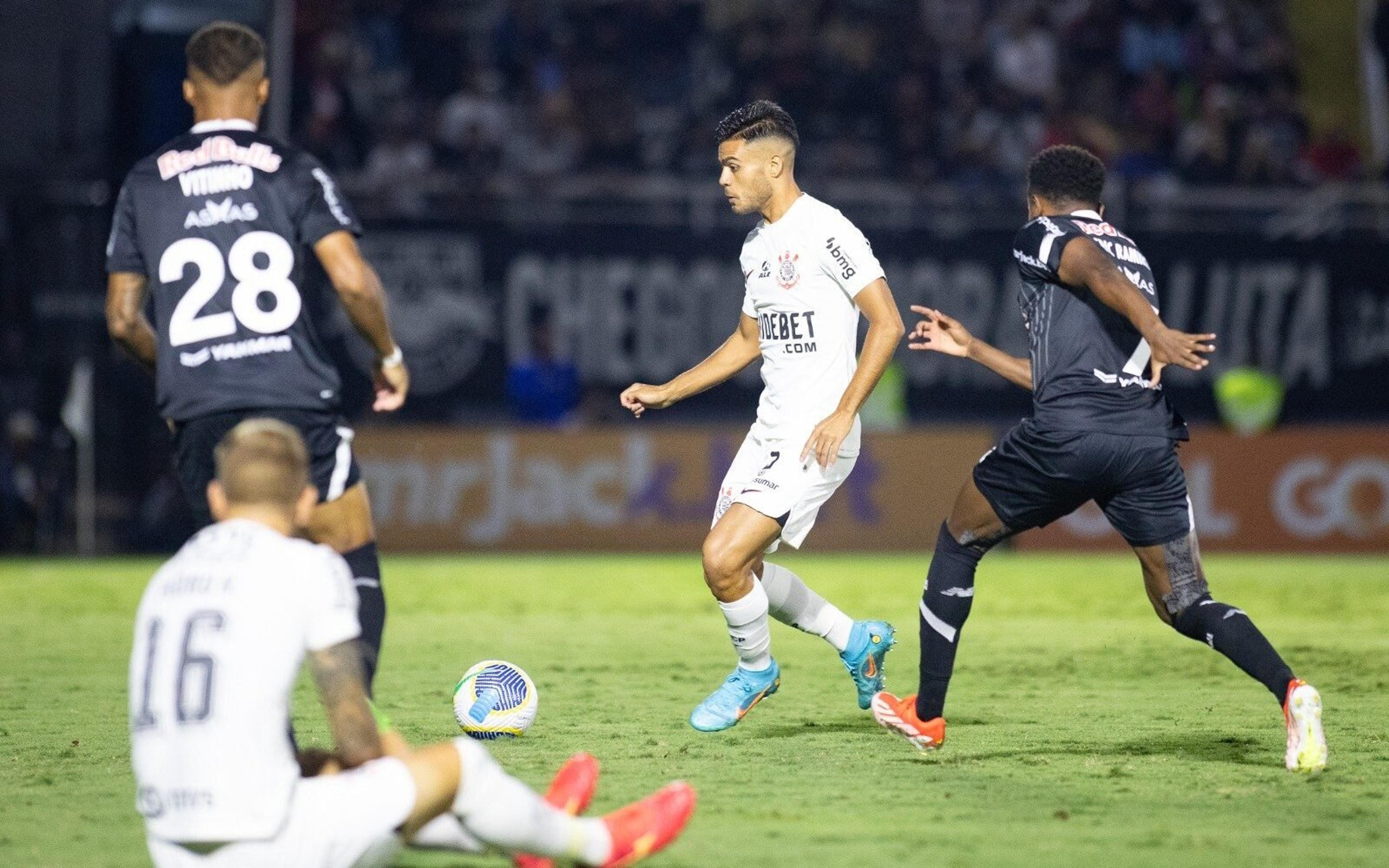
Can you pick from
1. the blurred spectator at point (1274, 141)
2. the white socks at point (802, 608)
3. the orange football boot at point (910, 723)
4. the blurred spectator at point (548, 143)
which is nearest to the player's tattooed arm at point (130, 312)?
the white socks at point (802, 608)

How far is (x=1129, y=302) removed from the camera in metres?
5.82

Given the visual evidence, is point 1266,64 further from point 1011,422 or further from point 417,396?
point 417,396

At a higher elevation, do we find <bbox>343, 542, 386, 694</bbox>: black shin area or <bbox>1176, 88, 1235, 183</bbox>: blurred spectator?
<bbox>1176, 88, 1235, 183</bbox>: blurred spectator

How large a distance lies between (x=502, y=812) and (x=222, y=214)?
2.19 meters

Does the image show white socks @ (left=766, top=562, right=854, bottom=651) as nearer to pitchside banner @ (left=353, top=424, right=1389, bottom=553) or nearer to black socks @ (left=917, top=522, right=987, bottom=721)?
black socks @ (left=917, top=522, right=987, bottom=721)

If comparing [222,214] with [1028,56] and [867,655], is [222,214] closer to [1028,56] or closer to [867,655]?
[867,655]

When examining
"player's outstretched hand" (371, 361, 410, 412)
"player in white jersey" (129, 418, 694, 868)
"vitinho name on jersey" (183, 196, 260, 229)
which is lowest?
"player in white jersey" (129, 418, 694, 868)

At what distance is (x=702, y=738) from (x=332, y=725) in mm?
2977

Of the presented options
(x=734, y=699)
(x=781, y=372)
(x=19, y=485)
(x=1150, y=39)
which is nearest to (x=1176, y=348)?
(x=781, y=372)

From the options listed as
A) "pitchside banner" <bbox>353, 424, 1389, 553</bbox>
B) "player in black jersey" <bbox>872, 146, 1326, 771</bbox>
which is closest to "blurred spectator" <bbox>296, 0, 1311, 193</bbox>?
"pitchside banner" <bbox>353, 424, 1389, 553</bbox>

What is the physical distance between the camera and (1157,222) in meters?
16.7

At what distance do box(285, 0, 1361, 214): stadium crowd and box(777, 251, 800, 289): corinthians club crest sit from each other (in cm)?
1094

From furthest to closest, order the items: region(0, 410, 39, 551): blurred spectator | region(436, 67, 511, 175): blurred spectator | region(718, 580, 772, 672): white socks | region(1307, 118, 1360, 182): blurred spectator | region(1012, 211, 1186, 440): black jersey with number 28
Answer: region(1307, 118, 1360, 182): blurred spectator → region(436, 67, 511, 175): blurred spectator → region(0, 410, 39, 551): blurred spectator → region(718, 580, 772, 672): white socks → region(1012, 211, 1186, 440): black jersey with number 28

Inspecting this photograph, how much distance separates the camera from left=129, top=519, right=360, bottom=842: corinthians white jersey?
12.2 ft
